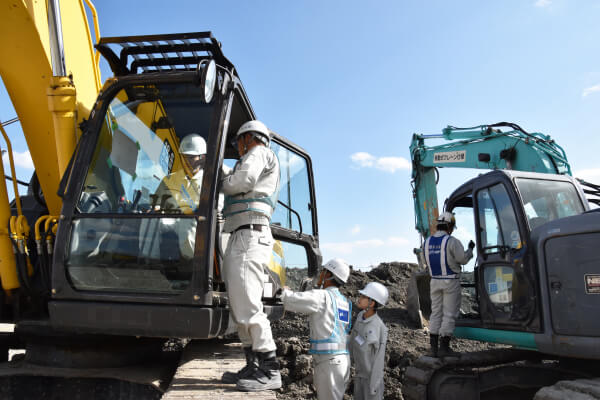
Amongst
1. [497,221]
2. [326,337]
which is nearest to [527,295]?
[497,221]

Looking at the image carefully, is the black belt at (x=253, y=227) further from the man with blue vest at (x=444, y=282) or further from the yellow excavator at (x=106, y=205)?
the man with blue vest at (x=444, y=282)

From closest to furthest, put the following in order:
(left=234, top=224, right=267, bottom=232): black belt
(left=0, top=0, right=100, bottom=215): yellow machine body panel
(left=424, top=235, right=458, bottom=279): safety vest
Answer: (left=234, top=224, right=267, bottom=232): black belt → (left=0, top=0, right=100, bottom=215): yellow machine body panel → (left=424, top=235, right=458, bottom=279): safety vest

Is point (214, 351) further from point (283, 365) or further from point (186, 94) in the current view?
point (186, 94)

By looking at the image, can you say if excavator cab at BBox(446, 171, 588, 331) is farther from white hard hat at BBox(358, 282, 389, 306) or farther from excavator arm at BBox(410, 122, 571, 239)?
excavator arm at BBox(410, 122, 571, 239)

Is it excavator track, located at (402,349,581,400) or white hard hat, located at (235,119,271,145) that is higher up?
white hard hat, located at (235,119,271,145)

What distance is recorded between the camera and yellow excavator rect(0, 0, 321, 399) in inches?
126

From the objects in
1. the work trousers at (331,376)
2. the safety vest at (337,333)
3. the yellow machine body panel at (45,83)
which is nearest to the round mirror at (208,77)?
the yellow machine body panel at (45,83)

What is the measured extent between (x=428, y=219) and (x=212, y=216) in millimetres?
6597

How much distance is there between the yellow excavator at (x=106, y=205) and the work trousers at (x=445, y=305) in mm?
2001

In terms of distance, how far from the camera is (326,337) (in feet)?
12.6

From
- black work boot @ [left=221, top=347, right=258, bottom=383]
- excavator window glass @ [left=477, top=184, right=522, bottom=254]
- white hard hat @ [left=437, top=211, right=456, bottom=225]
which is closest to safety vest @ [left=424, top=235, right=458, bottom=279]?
white hard hat @ [left=437, top=211, right=456, bottom=225]

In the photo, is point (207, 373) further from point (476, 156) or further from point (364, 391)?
point (476, 156)

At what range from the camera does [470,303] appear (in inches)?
322

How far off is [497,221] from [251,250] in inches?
110
